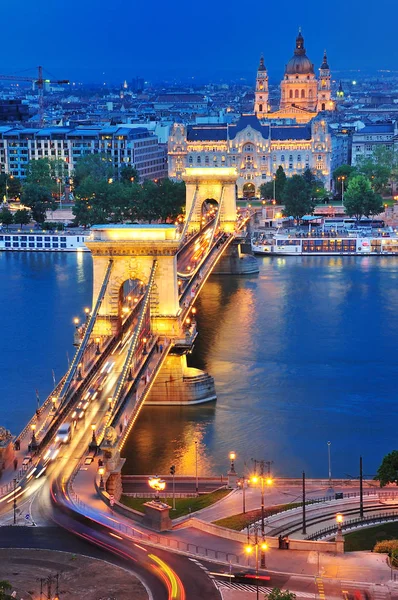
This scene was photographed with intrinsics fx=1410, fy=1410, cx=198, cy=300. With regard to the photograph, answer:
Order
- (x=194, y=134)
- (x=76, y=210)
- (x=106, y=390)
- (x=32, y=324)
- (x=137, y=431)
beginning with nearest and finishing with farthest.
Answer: (x=106, y=390), (x=137, y=431), (x=32, y=324), (x=76, y=210), (x=194, y=134)

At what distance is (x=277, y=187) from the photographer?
81188mm

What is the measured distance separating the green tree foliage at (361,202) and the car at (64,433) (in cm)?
4818

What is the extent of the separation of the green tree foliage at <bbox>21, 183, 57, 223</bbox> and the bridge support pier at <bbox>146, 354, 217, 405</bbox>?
134 ft

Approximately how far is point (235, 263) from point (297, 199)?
45.4ft

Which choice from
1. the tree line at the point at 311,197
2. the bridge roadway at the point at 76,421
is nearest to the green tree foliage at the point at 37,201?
the tree line at the point at 311,197

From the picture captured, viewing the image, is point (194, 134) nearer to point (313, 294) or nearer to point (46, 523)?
point (313, 294)

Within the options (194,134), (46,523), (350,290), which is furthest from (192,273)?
(194,134)

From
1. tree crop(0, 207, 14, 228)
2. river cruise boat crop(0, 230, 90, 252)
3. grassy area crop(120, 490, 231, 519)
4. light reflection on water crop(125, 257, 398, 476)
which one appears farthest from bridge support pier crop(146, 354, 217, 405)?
tree crop(0, 207, 14, 228)

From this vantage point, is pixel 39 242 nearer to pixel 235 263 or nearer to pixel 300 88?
pixel 235 263

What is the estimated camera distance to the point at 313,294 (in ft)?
176

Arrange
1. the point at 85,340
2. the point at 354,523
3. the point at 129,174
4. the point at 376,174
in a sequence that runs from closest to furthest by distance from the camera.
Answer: the point at 354,523
the point at 85,340
the point at 376,174
the point at 129,174

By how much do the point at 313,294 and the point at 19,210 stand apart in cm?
2675

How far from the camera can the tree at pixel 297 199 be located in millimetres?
74562

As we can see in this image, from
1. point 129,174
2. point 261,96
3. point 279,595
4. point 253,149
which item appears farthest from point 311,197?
point 279,595
